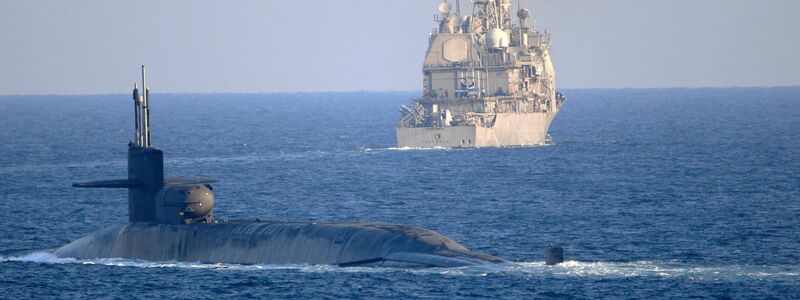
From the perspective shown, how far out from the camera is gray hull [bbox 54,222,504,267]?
1874 inches

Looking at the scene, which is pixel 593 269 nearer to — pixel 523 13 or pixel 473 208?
pixel 473 208

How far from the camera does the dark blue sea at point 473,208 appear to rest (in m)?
46.3

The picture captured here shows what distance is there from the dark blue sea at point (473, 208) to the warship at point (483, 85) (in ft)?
13.0

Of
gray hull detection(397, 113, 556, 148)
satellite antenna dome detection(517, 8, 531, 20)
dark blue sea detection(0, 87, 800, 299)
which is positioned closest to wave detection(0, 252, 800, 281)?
dark blue sea detection(0, 87, 800, 299)

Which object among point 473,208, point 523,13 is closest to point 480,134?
point 523,13

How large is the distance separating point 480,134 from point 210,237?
254 ft

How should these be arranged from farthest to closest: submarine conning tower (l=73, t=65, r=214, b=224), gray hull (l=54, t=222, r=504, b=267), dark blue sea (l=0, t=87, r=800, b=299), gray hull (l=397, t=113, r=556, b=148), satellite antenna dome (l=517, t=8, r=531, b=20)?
satellite antenna dome (l=517, t=8, r=531, b=20)
gray hull (l=397, t=113, r=556, b=148)
submarine conning tower (l=73, t=65, r=214, b=224)
gray hull (l=54, t=222, r=504, b=267)
dark blue sea (l=0, t=87, r=800, b=299)

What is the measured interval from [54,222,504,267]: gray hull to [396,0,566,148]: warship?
248 ft

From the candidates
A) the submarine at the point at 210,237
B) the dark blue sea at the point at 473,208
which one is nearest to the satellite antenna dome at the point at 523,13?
the dark blue sea at the point at 473,208

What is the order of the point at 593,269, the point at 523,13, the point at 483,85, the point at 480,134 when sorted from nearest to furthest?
the point at 593,269, the point at 480,134, the point at 483,85, the point at 523,13

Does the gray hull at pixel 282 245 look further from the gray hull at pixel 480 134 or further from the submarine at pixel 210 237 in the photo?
the gray hull at pixel 480 134

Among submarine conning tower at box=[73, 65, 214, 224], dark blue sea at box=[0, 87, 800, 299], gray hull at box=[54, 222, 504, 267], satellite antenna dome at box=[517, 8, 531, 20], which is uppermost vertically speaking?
satellite antenna dome at box=[517, 8, 531, 20]

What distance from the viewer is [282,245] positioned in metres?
50.2

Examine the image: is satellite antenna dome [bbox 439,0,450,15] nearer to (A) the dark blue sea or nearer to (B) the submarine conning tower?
(A) the dark blue sea
